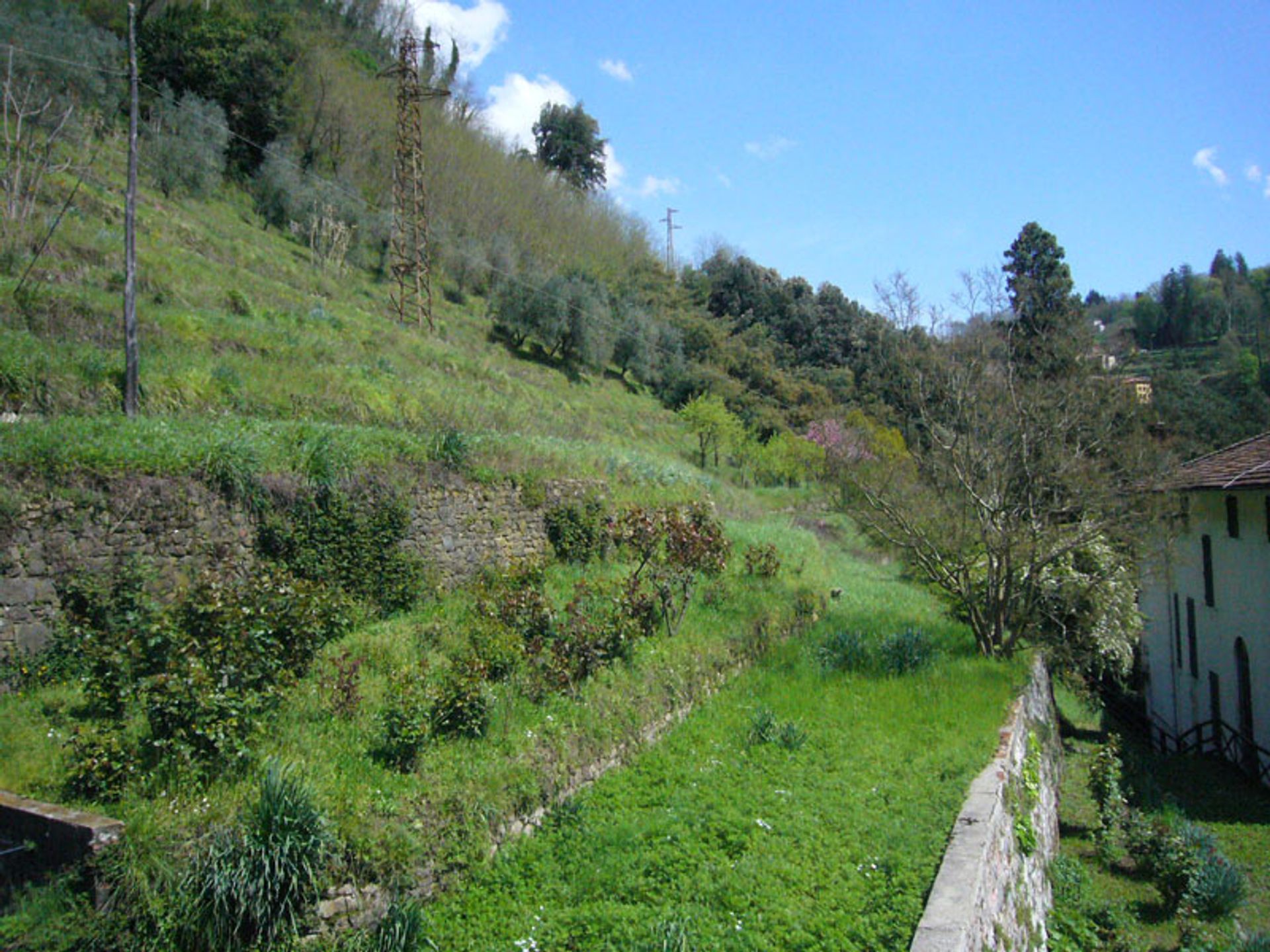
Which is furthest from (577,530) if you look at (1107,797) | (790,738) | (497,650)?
(1107,797)

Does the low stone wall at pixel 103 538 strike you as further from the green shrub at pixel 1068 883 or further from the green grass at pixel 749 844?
the green shrub at pixel 1068 883

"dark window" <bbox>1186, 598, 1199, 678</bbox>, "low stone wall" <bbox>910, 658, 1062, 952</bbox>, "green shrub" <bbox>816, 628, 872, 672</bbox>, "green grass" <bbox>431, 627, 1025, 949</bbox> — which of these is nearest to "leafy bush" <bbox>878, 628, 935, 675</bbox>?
"green shrub" <bbox>816, 628, 872, 672</bbox>

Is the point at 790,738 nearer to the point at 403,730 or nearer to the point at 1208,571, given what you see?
the point at 403,730

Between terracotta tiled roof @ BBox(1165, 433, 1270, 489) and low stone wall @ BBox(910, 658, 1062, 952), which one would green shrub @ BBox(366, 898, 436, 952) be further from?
terracotta tiled roof @ BBox(1165, 433, 1270, 489)

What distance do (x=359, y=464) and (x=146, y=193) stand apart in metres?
19.3

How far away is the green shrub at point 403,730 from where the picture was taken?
264 inches

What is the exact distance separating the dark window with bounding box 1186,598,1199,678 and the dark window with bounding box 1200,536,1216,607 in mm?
1142

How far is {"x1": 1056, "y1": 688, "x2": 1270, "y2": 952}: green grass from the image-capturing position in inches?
374

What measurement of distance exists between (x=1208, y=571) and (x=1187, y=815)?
24.3 feet

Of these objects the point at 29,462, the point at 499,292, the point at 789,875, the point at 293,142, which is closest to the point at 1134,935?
the point at 789,875

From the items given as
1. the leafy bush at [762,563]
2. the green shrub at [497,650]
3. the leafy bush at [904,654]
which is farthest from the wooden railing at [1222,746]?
the green shrub at [497,650]

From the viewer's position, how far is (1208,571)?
18859mm

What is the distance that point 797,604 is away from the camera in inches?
586

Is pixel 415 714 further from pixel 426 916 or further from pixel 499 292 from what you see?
pixel 499 292
